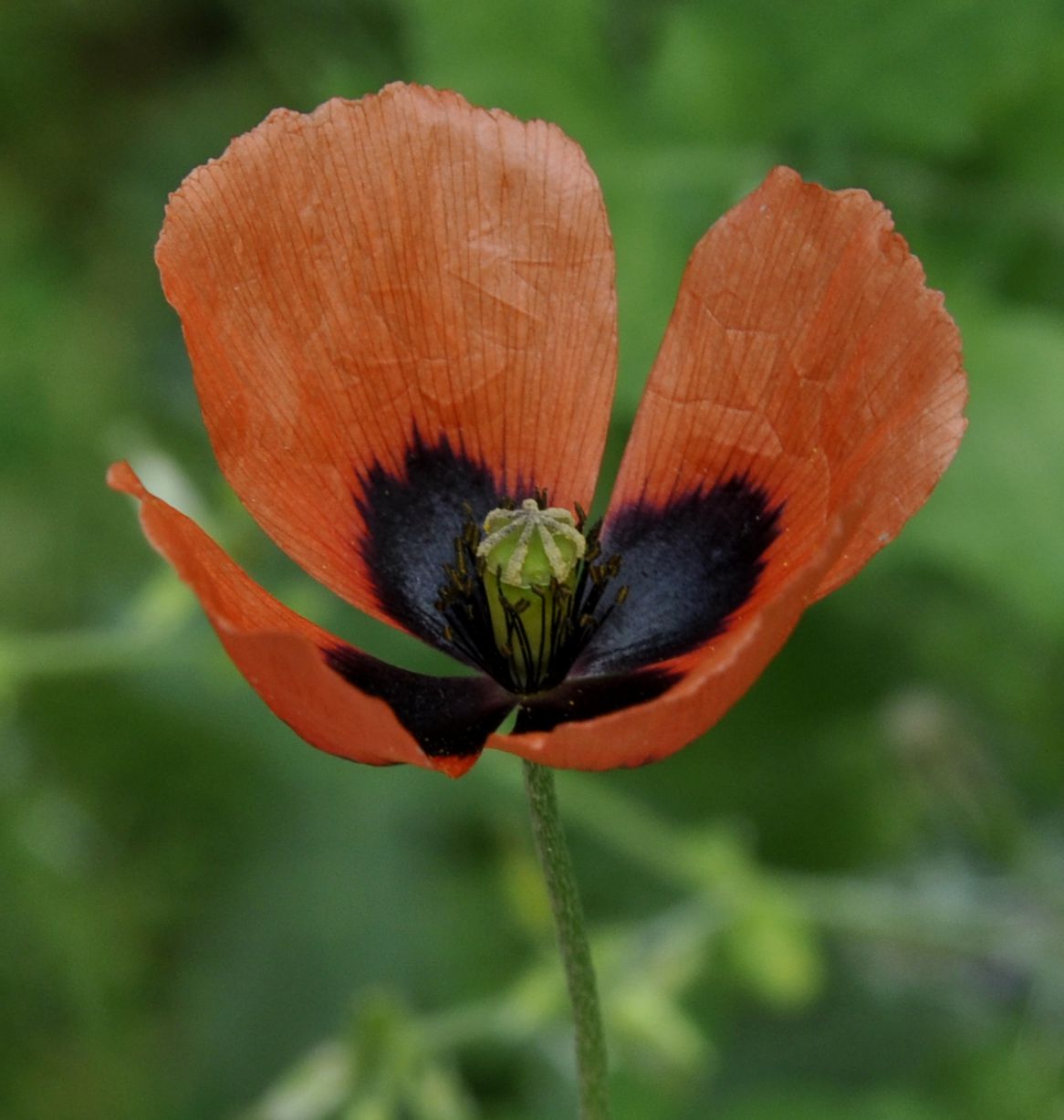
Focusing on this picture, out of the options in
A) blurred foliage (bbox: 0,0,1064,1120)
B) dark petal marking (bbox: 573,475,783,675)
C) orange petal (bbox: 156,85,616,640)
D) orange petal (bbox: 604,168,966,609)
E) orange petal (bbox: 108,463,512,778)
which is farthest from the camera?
blurred foliage (bbox: 0,0,1064,1120)

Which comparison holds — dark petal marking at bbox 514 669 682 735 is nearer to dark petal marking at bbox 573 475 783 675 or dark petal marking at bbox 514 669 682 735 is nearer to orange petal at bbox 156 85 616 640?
dark petal marking at bbox 573 475 783 675

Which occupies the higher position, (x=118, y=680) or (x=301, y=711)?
(x=301, y=711)

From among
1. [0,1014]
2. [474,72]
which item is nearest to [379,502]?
[474,72]

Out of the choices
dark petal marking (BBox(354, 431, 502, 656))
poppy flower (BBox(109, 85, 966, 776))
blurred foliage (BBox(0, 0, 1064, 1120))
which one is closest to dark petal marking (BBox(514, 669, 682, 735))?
poppy flower (BBox(109, 85, 966, 776))

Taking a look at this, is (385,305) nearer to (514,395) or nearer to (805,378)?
(514,395)

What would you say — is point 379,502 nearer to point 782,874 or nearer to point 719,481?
point 719,481
